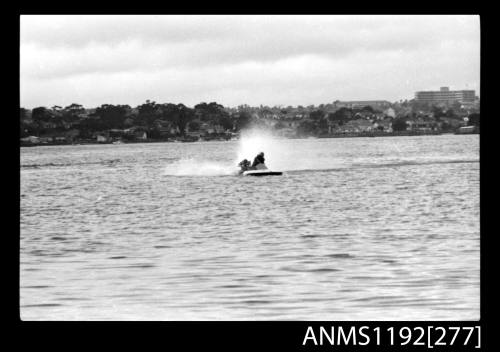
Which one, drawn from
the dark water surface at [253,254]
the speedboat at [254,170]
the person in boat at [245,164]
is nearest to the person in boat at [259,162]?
the speedboat at [254,170]

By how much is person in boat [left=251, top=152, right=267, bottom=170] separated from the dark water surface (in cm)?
186

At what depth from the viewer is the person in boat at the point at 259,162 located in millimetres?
49806

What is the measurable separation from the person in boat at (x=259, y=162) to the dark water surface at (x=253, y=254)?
6.09 feet

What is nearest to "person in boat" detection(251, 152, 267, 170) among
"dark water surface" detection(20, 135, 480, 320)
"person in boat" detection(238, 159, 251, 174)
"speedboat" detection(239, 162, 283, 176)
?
"speedboat" detection(239, 162, 283, 176)

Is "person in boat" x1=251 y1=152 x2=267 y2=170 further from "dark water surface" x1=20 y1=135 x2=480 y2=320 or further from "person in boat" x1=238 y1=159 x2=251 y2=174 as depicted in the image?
"dark water surface" x1=20 y1=135 x2=480 y2=320

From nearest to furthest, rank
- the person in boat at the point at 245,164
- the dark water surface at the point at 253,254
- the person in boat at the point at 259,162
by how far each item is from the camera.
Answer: the dark water surface at the point at 253,254 < the person in boat at the point at 259,162 < the person in boat at the point at 245,164

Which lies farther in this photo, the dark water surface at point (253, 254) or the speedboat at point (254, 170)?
the speedboat at point (254, 170)

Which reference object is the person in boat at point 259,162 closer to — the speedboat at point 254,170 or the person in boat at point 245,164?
the speedboat at point 254,170

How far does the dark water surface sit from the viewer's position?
1143cm

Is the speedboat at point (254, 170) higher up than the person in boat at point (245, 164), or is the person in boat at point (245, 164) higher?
the person in boat at point (245, 164)

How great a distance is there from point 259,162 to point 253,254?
111 ft

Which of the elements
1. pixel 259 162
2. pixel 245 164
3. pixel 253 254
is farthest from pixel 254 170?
pixel 253 254
